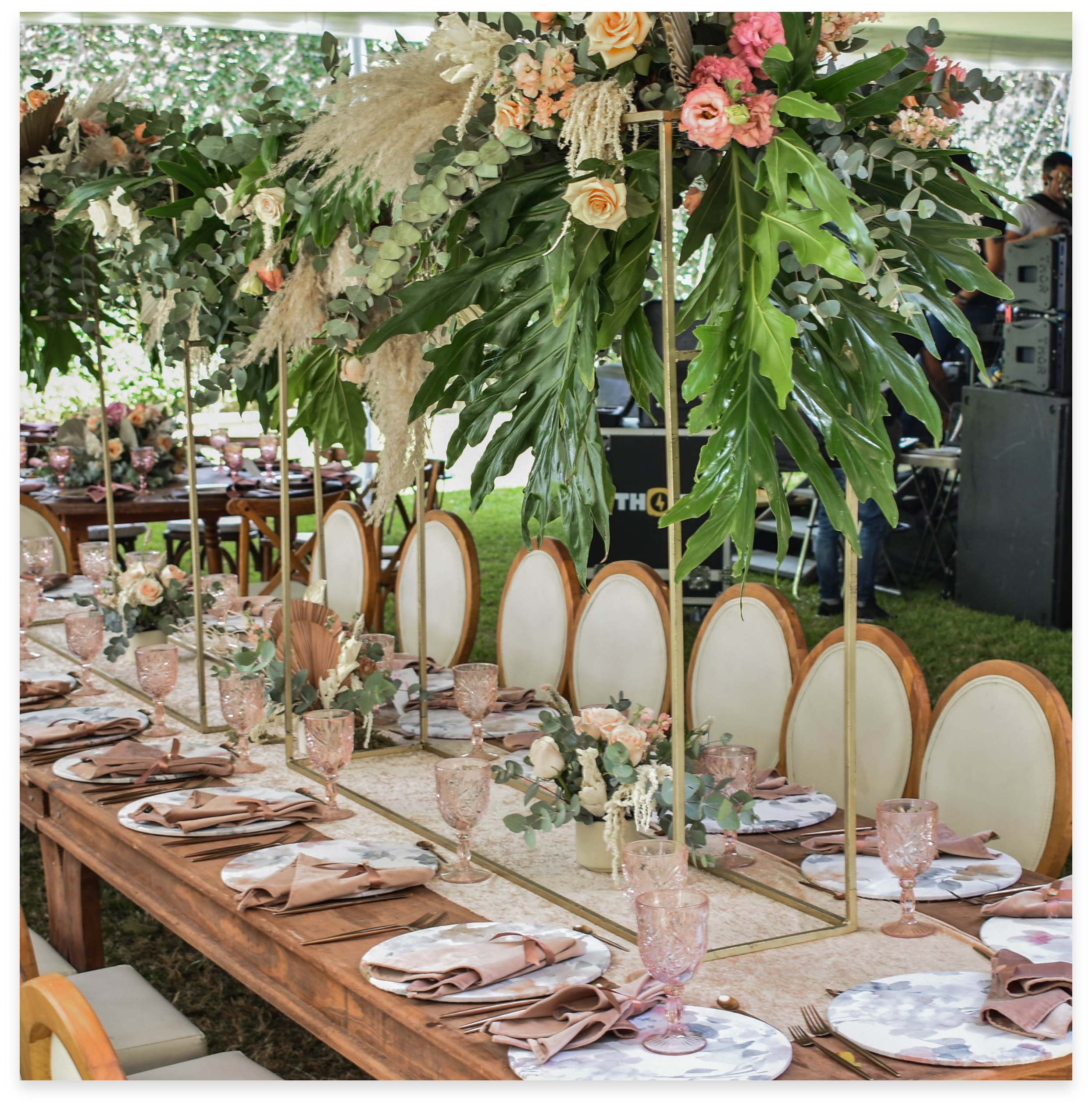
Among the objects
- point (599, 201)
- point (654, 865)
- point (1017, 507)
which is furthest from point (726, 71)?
point (1017, 507)

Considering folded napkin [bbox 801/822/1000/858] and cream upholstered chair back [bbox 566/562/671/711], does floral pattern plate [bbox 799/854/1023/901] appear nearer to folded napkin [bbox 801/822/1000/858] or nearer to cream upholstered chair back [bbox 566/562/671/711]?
folded napkin [bbox 801/822/1000/858]

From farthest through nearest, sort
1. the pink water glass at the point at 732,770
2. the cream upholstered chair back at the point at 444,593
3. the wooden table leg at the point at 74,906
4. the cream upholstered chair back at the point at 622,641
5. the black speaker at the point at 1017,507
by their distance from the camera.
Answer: the black speaker at the point at 1017,507, the cream upholstered chair back at the point at 444,593, the cream upholstered chair back at the point at 622,641, the wooden table leg at the point at 74,906, the pink water glass at the point at 732,770

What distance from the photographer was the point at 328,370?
2.43 metres

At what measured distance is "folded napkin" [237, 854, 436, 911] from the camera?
168 cm

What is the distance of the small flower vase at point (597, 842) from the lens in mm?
1801

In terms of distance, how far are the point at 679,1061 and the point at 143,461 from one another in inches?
199

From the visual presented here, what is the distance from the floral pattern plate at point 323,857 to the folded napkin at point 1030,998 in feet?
2.47

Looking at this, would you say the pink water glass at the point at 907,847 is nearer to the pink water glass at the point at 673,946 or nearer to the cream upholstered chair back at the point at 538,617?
the pink water glass at the point at 673,946

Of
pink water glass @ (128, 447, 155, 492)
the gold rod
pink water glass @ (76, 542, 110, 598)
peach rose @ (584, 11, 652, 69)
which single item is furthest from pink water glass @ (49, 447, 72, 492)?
peach rose @ (584, 11, 652, 69)

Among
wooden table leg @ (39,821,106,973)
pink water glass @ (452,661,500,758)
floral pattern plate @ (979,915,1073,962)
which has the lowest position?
wooden table leg @ (39,821,106,973)

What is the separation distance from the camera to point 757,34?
136 centimetres

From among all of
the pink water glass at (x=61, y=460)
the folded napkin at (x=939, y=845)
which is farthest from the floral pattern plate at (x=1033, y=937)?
the pink water glass at (x=61, y=460)

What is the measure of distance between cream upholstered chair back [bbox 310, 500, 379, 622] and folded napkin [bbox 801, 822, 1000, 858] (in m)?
2.29

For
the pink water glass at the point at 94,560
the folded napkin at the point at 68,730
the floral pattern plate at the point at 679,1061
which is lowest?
the floral pattern plate at the point at 679,1061
